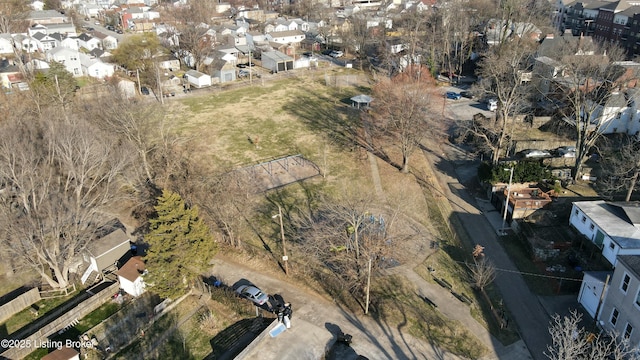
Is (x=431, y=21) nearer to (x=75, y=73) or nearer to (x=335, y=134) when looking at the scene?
(x=335, y=134)

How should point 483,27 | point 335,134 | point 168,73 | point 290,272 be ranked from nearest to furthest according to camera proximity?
point 290,272 → point 335,134 → point 168,73 → point 483,27

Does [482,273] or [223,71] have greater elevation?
[223,71]

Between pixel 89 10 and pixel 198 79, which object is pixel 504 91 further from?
pixel 89 10

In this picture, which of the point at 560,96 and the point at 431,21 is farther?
the point at 431,21

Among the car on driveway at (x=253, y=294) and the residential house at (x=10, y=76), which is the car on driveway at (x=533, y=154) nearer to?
the car on driveway at (x=253, y=294)

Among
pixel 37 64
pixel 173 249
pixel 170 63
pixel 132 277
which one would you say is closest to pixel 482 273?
pixel 173 249

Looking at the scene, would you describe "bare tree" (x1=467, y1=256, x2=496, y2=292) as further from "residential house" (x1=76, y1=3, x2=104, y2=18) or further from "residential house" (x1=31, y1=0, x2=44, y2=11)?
"residential house" (x1=76, y1=3, x2=104, y2=18)

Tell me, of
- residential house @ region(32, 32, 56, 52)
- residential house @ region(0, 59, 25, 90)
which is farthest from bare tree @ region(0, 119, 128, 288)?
residential house @ region(32, 32, 56, 52)

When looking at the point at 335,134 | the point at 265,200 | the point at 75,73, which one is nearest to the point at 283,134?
the point at 335,134
